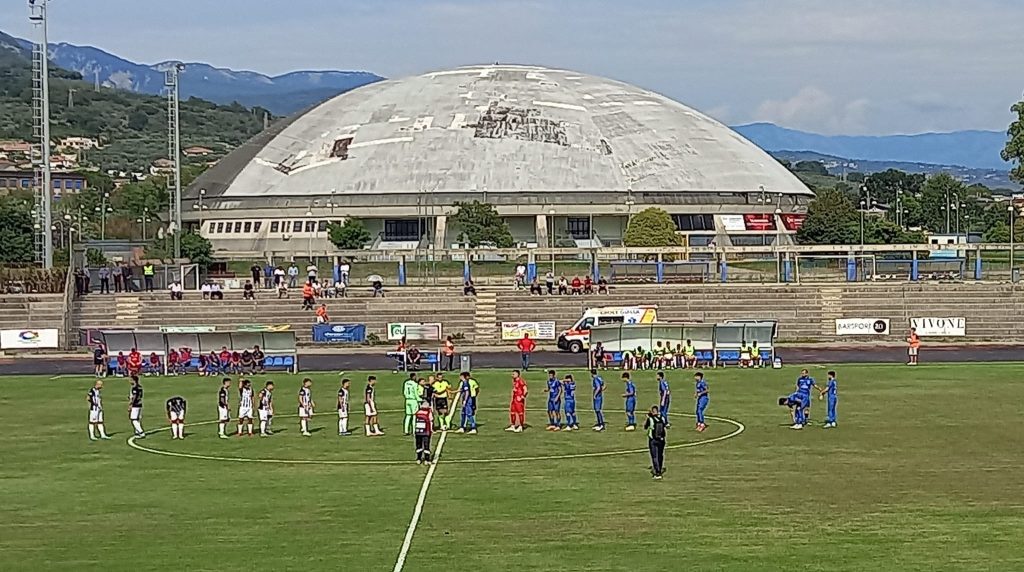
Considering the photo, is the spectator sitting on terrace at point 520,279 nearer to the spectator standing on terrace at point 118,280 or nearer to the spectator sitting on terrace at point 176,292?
the spectator sitting on terrace at point 176,292

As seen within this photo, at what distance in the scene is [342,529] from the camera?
2289cm

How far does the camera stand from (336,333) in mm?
66062

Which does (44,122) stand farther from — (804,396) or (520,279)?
(804,396)

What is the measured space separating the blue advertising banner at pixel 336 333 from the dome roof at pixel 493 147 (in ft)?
171

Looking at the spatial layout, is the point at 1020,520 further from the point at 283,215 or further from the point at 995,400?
the point at 283,215

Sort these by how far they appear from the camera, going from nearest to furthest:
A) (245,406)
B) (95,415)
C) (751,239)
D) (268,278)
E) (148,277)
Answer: (245,406) < (95,415) < (148,277) < (268,278) < (751,239)

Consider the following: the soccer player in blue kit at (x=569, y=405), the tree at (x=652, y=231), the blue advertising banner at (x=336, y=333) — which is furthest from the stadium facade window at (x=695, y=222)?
the soccer player in blue kit at (x=569, y=405)

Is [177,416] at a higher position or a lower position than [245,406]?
lower

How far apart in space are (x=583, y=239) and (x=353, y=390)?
70780mm

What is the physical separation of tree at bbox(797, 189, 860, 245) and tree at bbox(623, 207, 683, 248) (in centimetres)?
1625

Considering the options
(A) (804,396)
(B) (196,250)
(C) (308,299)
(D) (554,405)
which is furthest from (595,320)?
(B) (196,250)

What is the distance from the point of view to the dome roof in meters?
119

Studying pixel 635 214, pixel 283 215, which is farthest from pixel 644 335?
pixel 283 215

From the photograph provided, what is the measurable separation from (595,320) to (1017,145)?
157ft
